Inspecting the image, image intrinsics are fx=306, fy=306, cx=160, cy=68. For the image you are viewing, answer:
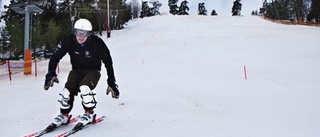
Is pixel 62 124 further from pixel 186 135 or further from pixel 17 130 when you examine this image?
pixel 186 135

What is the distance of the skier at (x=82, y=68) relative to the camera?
4.61 m

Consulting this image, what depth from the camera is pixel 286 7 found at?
8538 cm

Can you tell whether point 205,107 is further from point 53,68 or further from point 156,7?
point 156,7

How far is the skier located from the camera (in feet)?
Result: 15.1

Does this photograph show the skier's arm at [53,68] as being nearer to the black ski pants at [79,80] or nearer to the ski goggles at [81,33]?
the black ski pants at [79,80]

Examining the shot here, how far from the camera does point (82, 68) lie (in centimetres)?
482

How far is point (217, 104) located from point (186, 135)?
2673 millimetres

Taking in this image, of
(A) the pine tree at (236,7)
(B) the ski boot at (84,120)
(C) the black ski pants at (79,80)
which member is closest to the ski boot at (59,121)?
(C) the black ski pants at (79,80)

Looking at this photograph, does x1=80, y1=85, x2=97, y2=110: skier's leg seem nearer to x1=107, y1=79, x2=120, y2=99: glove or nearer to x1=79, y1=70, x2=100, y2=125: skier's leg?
x1=79, y1=70, x2=100, y2=125: skier's leg

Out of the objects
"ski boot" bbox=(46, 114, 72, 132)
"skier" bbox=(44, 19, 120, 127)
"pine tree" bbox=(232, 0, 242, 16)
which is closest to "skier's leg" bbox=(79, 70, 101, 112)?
"skier" bbox=(44, 19, 120, 127)

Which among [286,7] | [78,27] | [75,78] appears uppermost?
[286,7]

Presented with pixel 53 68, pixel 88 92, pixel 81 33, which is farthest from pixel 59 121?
pixel 81 33

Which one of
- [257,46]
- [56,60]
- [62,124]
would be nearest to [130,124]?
[62,124]

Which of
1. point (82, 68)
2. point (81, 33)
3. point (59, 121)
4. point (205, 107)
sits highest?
point (81, 33)
